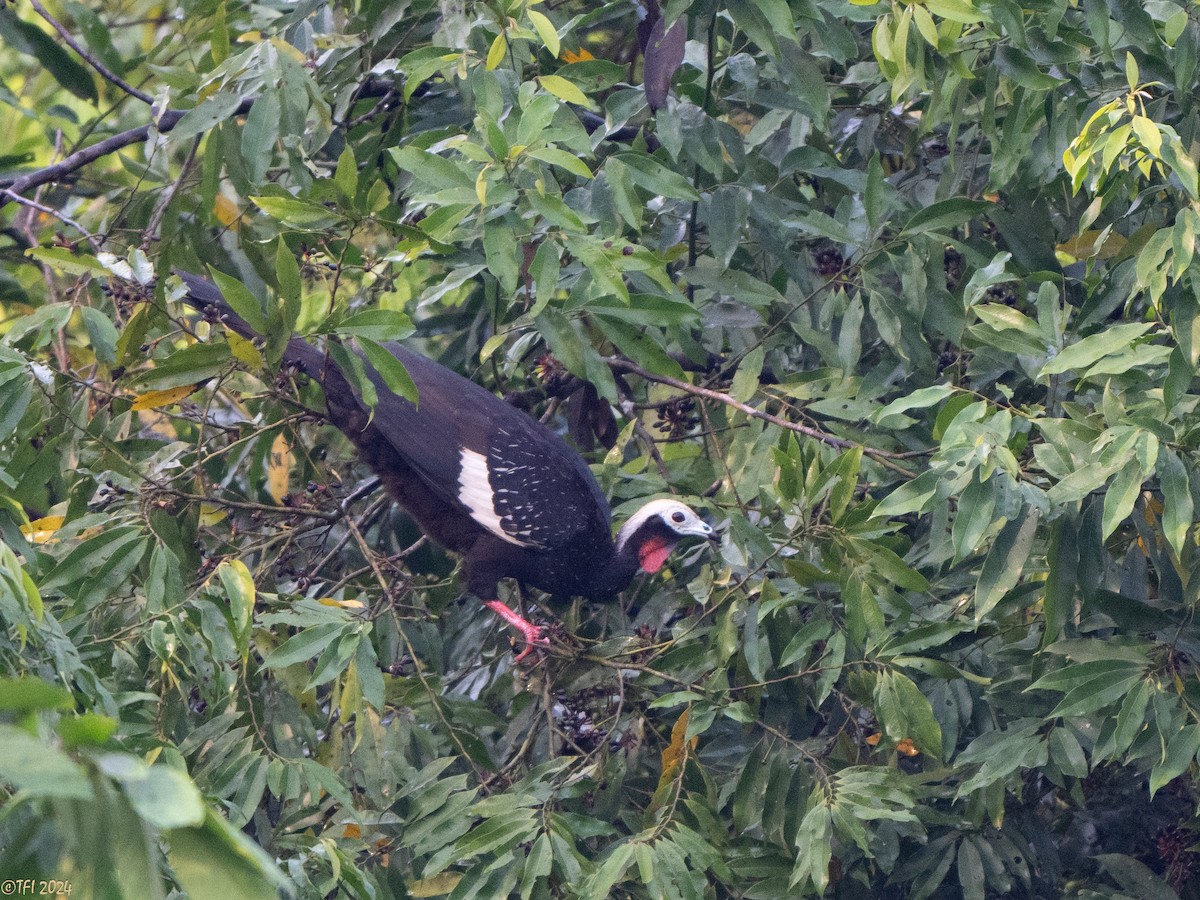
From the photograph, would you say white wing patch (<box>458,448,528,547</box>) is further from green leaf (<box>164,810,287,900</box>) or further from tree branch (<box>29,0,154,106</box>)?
green leaf (<box>164,810,287,900</box>)

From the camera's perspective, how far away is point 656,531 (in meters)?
3.76

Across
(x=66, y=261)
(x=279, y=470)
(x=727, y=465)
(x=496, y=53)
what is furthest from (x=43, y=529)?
(x=727, y=465)

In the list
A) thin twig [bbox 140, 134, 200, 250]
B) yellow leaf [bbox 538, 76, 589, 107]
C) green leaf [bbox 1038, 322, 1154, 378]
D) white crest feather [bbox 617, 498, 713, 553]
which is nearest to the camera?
green leaf [bbox 1038, 322, 1154, 378]

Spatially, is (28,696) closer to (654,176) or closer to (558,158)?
(558,158)

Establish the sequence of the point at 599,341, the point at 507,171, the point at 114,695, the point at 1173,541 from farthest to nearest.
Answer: the point at 599,341 < the point at 507,171 < the point at 114,695 < the point at 1173,541

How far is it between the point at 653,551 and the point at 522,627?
19.9 inches

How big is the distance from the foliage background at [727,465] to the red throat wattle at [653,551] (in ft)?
0.28

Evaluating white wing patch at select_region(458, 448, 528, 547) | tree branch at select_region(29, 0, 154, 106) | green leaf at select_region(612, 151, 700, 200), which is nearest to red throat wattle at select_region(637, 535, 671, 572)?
white wing patch at select_region(458, 448, 528, 547)

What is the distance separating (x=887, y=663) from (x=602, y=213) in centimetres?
128

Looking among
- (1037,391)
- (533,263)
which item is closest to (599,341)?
(533,263)

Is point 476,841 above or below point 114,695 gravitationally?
below

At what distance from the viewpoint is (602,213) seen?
2.99m

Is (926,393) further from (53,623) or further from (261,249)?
(261,249)

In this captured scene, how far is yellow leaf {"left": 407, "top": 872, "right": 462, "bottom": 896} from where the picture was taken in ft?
9.18
